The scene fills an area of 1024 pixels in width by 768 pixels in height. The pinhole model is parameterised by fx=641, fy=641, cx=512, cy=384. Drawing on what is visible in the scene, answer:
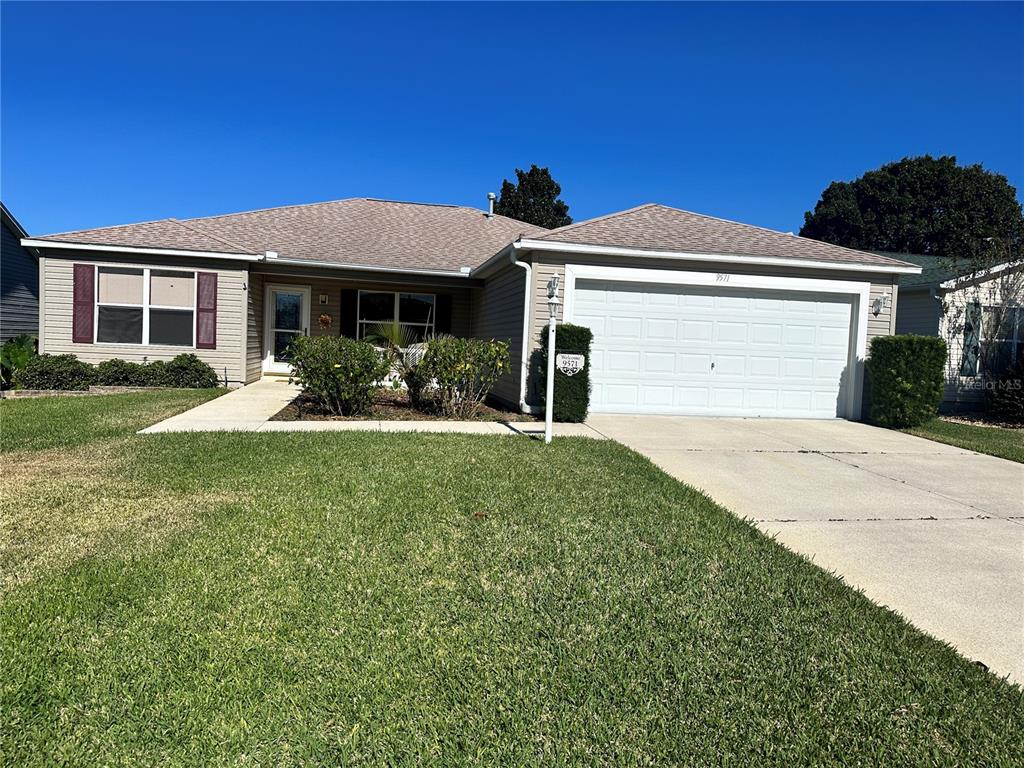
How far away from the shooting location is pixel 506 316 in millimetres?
11805

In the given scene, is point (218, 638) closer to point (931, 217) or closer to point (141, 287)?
point (141, 287)

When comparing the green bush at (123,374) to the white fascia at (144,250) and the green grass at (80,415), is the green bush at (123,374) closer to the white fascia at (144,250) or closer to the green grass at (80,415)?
the green grass at (80,415)

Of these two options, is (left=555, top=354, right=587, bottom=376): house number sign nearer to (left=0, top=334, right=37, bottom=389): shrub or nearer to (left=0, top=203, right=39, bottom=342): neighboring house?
(left=0, top=334, right=37, bottom=389): shrub

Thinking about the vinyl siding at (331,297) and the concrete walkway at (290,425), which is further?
the vinyl siding at (331,297)

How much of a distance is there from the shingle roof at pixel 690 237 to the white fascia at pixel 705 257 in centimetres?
8

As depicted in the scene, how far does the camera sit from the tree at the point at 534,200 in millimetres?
32188

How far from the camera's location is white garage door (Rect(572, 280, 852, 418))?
10531 mm

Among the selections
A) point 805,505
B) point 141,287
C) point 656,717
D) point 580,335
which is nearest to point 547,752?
point 656,717

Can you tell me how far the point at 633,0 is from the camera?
10.4 m

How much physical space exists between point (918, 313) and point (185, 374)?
51.7ft

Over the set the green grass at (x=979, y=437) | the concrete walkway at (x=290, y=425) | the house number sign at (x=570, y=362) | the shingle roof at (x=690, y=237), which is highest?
the shingle roof at (x=690, y=237)

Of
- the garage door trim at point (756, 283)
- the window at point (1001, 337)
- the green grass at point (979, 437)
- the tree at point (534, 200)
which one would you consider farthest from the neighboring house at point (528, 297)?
the tree at point (534, 200)

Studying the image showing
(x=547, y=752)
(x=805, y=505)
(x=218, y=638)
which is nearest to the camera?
(x=547, y=752)

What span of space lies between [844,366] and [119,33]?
13.1m
